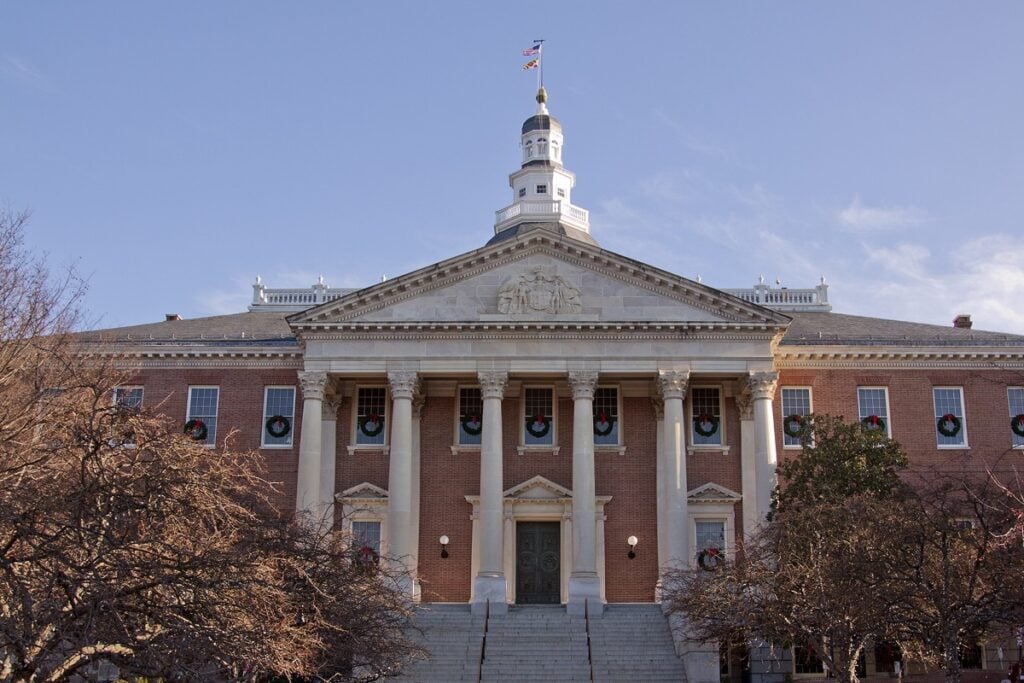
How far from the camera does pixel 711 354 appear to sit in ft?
145

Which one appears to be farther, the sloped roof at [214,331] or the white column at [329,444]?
the sloped roof at [214,331]

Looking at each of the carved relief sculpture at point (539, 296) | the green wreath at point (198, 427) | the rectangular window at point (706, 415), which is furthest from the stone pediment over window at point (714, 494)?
the green wreath at point (198, 427)

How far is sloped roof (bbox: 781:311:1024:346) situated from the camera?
47.2 m

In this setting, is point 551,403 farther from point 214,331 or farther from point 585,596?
point 214,331

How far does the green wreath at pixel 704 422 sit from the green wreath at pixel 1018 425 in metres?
10.8

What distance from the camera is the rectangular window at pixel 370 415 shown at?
46750 mm

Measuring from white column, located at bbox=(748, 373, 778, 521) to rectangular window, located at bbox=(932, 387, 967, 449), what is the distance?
6.83 m

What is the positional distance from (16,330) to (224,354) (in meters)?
20.1

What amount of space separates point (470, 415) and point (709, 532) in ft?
31.1

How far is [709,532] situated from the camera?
45500 millimetres

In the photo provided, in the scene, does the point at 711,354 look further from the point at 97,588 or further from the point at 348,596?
the point at 97,588

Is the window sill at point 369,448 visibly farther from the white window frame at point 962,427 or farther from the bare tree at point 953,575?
the bare tree at point 953,575

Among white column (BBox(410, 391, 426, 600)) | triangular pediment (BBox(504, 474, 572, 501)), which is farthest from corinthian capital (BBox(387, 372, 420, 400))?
triangular pediment (BBox(504, 474, 572, 501))

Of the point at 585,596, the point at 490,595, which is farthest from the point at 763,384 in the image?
the point at 490,595
